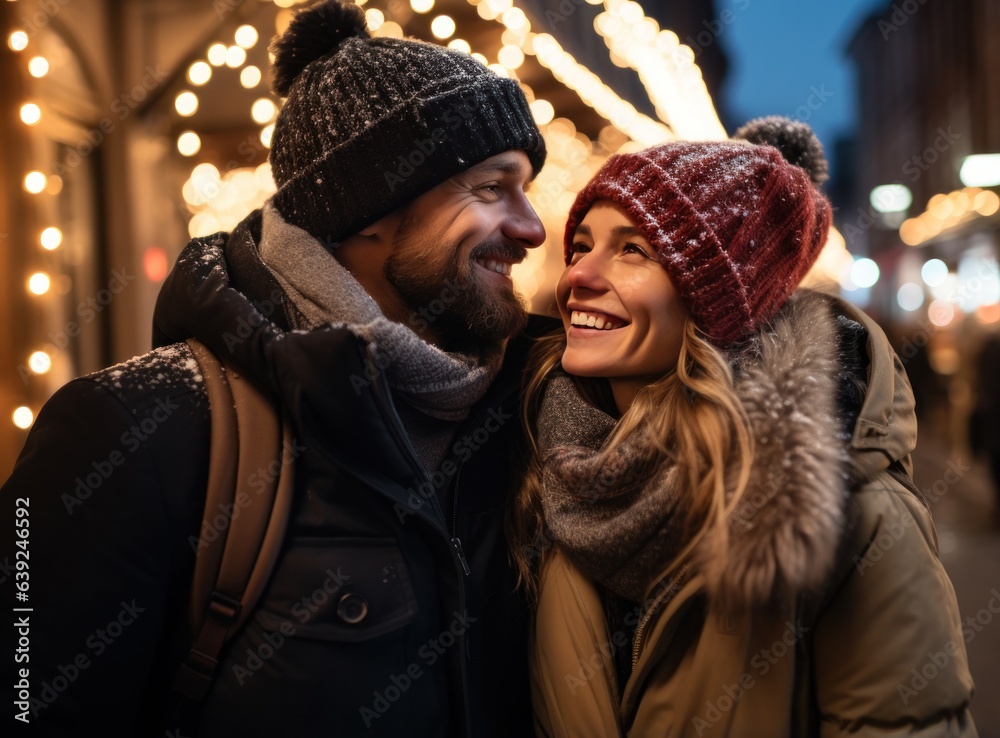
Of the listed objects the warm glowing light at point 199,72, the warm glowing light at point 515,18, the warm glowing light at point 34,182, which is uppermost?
the warm glowing light at point 199,72

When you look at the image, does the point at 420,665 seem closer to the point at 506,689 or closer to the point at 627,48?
the point at 506,689

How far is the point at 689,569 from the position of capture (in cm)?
179

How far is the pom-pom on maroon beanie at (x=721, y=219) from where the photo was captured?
6.53ft

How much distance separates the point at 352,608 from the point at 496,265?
1139mm

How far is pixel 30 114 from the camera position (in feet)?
11.9

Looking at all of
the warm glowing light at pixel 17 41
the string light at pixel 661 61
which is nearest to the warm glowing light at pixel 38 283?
the warm glowing light at pixel 17 41

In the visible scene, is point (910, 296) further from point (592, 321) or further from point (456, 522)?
point (456, 522)

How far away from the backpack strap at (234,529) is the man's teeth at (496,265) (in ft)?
2.97

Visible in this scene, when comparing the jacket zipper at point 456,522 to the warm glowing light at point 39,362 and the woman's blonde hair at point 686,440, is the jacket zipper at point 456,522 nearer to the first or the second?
the woman's blonde hair at point 686,440

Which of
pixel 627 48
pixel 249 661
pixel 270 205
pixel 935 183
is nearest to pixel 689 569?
pixel 249 661

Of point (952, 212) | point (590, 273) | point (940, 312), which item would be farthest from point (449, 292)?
point (940, 312)

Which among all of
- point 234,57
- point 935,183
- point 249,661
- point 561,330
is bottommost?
point 935,183

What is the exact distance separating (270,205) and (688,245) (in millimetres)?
1185

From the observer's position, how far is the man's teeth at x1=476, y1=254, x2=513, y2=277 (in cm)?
237
